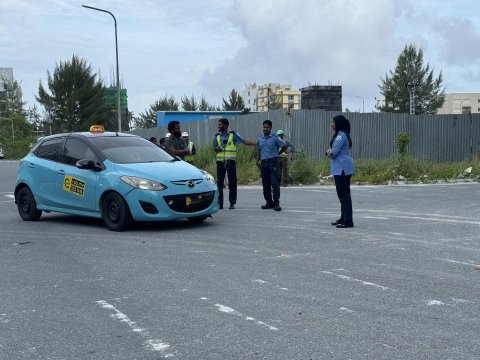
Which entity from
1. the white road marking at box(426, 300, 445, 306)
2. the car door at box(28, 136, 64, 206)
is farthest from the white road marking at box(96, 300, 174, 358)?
the car door at box(28, 136, 64, 206)

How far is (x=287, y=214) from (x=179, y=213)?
9.38ft

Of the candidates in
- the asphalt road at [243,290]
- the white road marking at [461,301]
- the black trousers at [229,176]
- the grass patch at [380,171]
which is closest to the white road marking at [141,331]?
the asphalt road at [243,290]

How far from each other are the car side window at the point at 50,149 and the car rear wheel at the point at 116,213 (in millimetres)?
1694

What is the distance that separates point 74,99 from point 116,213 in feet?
198

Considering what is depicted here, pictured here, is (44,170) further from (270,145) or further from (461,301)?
(461,301)

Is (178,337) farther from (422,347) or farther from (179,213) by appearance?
(179,213)

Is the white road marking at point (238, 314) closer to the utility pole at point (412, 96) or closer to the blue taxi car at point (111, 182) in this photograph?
the blue taxi car at point (111, 182)

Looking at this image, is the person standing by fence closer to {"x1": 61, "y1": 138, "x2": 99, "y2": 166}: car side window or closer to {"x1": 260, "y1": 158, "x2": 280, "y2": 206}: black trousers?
{"x1": 260, "y1": 158, "x2": 280, "y2": 206}: black trousers

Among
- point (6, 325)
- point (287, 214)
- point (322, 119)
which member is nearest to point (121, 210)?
point (287, 214)

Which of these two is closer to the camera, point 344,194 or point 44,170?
point 344,194

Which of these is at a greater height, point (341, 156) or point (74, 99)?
point (74, 99)

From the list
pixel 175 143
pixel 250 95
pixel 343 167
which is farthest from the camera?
pixel 250 95

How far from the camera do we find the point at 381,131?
82.7 feet

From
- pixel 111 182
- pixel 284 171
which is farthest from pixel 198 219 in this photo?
pixel 284 171
